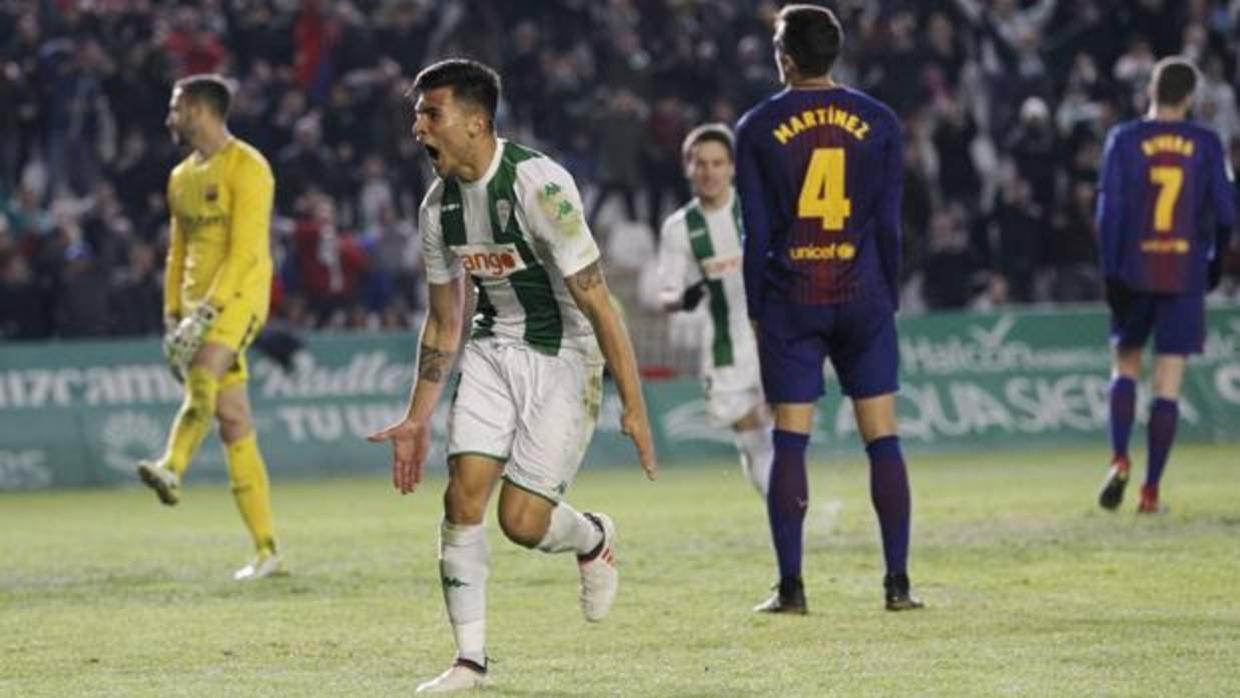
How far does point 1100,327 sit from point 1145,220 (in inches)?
348

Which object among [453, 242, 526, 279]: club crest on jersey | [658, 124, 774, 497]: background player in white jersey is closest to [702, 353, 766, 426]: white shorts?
[658, 124, 774, 497]: background player in white jersey

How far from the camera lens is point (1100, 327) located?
24.4 metres

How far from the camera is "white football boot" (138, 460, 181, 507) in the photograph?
12.8 meters

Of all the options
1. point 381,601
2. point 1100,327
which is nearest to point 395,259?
point 1100,327

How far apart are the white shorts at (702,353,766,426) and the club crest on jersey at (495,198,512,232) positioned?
20.5 ft

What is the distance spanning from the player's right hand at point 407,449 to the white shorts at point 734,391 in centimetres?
610

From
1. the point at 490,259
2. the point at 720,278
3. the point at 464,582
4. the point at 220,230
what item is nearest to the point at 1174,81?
the point at 720,278

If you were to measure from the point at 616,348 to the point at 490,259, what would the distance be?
63 centimetres

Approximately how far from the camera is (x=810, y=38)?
34.7 feet

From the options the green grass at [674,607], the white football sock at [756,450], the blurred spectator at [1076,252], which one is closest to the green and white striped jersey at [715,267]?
the white football sock at [756,450]

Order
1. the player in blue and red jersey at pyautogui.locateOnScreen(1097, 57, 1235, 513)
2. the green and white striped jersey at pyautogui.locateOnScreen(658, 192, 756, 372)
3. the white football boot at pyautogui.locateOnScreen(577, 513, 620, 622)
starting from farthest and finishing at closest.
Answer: the player in blue and red jersey at pyautogui.locateOnScreen(1097, 57, 1235, 513) < the green and white striped jersey at pyautogui.locateOnScreen(658, 192, 756, 372) < the white football boot at pyautogui.locateOnScreen(577, 513, 620, 622)

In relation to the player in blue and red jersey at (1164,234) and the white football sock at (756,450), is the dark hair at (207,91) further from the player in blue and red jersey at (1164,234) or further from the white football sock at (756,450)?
the player in blue and red jersey at (1164,234)

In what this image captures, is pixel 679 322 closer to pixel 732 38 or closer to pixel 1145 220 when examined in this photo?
pixel 732 38

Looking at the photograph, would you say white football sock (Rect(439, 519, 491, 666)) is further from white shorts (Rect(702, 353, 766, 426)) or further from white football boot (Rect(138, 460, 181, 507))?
white shorts (Rect(702, 353, 766, 426))
